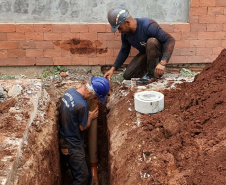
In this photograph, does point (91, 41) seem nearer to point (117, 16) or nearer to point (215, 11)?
point (117, 16)

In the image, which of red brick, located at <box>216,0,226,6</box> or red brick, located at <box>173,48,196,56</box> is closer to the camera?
red brick, located at <box>216,0,226,6</box>

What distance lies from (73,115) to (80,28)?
188 cm

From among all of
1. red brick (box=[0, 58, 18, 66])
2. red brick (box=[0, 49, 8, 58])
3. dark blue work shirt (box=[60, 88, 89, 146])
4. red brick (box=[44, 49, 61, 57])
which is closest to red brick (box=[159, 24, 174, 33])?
red brick (box=[44, 49, 61, 57])

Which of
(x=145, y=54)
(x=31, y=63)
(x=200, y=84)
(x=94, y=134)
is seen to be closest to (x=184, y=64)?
(x=145, y=54)

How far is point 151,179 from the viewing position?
282cm

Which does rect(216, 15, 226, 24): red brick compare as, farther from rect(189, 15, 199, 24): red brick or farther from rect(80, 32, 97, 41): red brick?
rect(80, 32, 97, 41): red brick

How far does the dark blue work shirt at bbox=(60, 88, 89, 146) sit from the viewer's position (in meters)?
3.88

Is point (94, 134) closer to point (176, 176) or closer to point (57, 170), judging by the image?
point (57, 170)

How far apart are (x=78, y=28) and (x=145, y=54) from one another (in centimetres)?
120

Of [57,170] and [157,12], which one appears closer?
[57,170]

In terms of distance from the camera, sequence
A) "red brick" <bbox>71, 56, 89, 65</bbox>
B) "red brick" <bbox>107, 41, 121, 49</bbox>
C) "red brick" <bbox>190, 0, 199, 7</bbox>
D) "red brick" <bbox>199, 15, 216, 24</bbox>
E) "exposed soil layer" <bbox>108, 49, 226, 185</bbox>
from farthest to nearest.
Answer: "red brick" <bbox>71, 56, 89, 65</bbox> < "red brick" <bbox>107, 41, 121, 49</bbox> < "red brick" <bbox>199, 15, 216, 24</bbox> < "red brick" <bbox>190, 0, 199, 7</bbox> < "exposed soil layer" <bbox>108, 49, 226, 185</bbox>

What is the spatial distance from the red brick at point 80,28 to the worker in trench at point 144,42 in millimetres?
771

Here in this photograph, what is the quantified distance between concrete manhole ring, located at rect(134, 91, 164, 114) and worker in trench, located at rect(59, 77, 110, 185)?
0.44 m

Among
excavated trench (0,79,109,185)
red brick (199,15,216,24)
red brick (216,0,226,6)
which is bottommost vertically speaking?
excavated trench (0,79,109,185)
